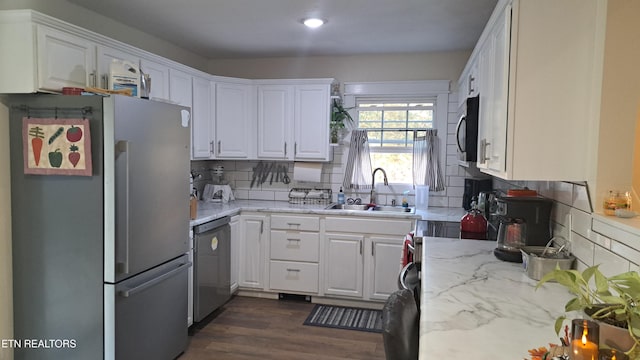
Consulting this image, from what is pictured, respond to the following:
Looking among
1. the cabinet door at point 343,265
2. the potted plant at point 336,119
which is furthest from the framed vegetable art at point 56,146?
the potted plant at point 336,119

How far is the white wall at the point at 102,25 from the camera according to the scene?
2.63 metres

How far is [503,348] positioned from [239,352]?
2.24 metres

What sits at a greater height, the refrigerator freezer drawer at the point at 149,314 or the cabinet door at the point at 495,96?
the cabinet door at the point at 495,96

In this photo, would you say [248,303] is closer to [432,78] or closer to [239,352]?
[239,352]

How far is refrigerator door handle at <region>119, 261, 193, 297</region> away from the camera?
234 cm

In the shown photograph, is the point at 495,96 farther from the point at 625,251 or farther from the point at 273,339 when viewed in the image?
the point at 273,339

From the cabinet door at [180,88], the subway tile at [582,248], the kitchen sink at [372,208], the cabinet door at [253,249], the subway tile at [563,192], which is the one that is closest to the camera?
the subway tile at [582,248]

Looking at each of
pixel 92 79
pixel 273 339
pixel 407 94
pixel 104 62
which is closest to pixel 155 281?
pixel 273 339

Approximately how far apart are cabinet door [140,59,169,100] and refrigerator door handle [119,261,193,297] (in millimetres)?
1231

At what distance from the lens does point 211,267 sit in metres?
3.46

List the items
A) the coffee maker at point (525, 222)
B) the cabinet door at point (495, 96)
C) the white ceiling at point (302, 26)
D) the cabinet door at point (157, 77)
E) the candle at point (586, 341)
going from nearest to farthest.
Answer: the candle at point (586, 341) < the cabinet door at point (495, 96) < the coffee maker at point (525, 222) < the white ceiling at point (302, 26) < the cabinet door at point (157, 77)

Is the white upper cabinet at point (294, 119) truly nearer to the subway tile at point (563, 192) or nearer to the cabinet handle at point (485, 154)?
the cabinet handle at point (485, 154)

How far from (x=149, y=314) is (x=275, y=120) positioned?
2.23 metres

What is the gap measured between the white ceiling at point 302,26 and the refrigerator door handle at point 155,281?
1739 millimetres
